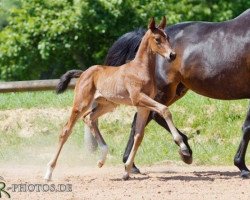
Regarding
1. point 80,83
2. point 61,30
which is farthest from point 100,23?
point 80,83

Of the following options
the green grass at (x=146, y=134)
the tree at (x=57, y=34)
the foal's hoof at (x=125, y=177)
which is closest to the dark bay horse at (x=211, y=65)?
the foal's hoof at (x=125, y=177)

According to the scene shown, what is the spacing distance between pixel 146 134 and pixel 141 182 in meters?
3.87

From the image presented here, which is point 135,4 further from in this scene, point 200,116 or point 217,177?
point 217,177

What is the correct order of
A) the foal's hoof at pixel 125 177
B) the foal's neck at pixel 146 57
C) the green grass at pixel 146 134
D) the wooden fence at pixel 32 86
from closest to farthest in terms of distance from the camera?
the foal's neck at pixel 146 57 → the foal's hoof at pixel 125 177 → the green grass at pixel 146 134 → the wooden fence at pixel 32 86

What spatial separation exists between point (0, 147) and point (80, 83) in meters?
4.02

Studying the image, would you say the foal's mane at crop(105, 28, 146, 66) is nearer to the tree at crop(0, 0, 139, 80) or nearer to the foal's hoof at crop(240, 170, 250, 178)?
the foal's hoof at crop(240, 170, 250, 178)

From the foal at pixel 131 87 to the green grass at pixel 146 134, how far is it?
7.32 feet

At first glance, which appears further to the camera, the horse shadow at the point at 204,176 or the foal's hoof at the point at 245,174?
the foal's hoof at the point at 245,174

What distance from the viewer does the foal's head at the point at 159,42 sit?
Answer: 991cm

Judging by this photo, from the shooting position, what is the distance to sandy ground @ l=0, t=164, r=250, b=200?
8.99 m

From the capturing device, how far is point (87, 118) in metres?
10.7

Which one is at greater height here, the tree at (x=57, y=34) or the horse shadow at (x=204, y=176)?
the horse shadow at (x=204, y=176)

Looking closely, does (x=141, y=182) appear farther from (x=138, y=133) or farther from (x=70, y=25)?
(x=70, y=25)

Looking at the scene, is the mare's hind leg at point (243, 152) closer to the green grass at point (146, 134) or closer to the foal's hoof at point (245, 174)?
the foal's hoof at point (245, 174)
